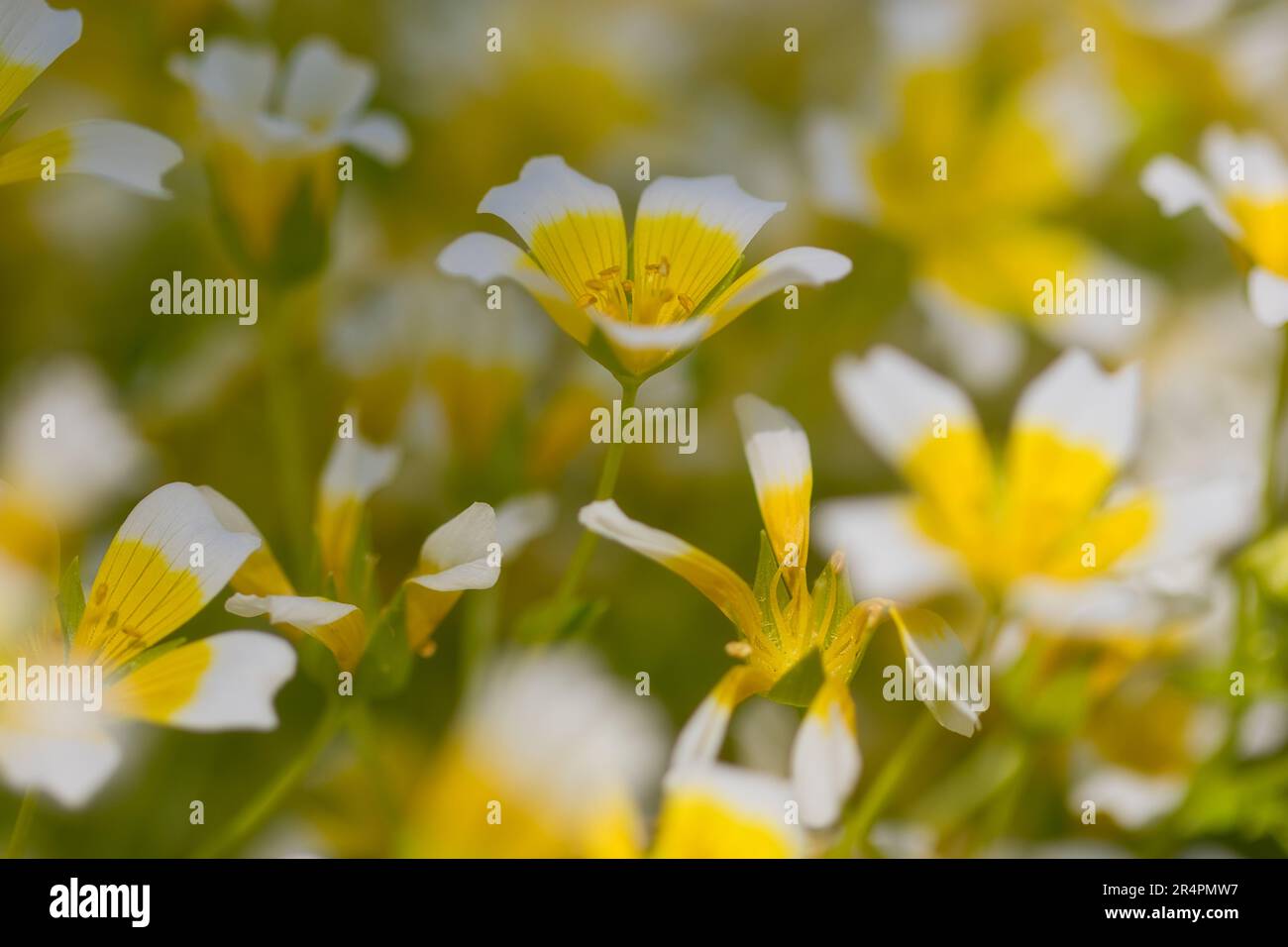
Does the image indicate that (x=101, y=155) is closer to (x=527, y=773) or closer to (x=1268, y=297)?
Answer: (x=527, y=773)

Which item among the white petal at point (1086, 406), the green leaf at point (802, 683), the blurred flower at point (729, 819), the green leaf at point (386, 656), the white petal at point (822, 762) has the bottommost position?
the blurred flower at point (729, 819)

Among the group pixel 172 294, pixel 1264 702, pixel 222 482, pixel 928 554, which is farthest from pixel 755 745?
pixel 172 294

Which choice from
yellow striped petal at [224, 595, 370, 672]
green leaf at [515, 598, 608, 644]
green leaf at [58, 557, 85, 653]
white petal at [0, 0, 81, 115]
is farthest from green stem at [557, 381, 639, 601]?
white petal at [0, 0, 81, 115]

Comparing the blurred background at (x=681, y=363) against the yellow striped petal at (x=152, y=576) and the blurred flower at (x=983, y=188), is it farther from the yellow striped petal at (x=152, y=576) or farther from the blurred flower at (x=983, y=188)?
the yellow striped petal at (x=152, y=576)

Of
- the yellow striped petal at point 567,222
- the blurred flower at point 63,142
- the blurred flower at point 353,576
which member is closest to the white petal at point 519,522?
the blurred flower at point 353,576

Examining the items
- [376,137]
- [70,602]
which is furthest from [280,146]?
[70,602]

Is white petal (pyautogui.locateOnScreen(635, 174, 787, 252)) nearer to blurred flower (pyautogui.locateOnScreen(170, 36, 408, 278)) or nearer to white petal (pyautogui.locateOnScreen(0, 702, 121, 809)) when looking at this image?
blurred flower (pyautogui.locateOnScreen(170, 36, 408, 278))

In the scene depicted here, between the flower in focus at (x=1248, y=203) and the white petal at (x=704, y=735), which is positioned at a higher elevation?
the flower in focus at (x=1248, y=203)
